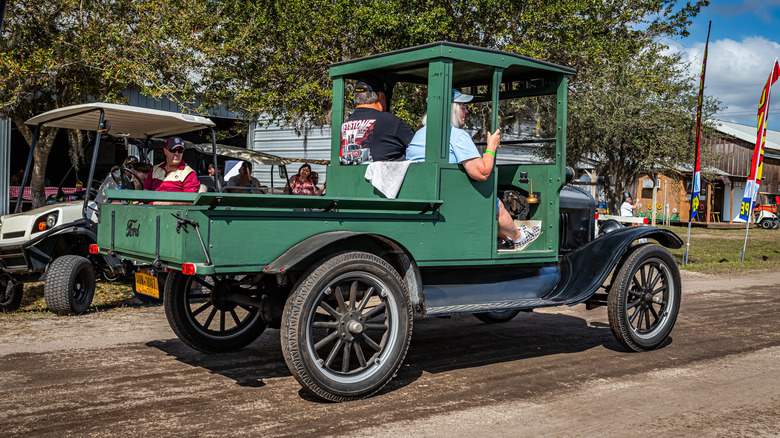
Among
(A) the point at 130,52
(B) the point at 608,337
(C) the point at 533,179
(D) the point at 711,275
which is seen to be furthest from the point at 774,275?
(A) the point at 130,52

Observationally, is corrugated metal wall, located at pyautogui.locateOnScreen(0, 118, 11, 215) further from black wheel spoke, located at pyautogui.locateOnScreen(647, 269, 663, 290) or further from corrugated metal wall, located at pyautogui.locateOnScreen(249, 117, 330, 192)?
black wheel spoke, located at pyautogui.locateOnScreen(647, 269, 663, 290)

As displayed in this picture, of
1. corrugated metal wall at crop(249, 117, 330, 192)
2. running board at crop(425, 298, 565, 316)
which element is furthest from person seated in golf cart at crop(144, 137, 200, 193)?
corrugated metal wall at crop(249, 117, 330, 192)

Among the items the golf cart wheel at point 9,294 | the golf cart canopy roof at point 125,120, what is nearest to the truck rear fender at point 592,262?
the golf cart canopy roof at point 125,120

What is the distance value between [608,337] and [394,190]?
294 centimetres

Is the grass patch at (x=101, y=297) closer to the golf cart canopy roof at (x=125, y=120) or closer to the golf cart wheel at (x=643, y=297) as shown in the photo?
the golf cart canopy roof at (x=125, y=120)

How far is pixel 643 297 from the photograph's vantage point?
6.00 metres

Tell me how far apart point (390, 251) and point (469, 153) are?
0.97 meters

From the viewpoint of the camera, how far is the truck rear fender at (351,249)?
13.6 feet

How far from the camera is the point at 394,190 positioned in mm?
5148

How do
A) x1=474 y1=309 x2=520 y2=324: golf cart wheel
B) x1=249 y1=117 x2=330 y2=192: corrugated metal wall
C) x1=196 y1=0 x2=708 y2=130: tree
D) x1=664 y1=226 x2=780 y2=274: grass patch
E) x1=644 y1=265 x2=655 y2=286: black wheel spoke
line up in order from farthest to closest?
x1=249 y1=117 x2=330 y2=192: corrugated metal wall → x1=664 y1=226 x2=780 y2=274: grass patch → x1=196 y1=0 x2=708 y2=130: tree → x1=474 y1=309 x2=520 y2=324: golf cart wheel → x1=644 y1=265 x2=655 y2=286: black wheel spoke

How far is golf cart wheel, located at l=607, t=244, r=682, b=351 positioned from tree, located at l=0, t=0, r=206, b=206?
6957 millimetres

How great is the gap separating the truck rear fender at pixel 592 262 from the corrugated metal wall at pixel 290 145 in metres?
16.6

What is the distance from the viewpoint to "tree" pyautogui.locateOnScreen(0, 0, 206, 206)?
9.95 meters

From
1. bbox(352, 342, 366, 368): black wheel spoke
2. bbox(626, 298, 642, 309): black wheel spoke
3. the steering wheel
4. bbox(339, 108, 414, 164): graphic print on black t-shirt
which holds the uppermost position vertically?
bbox(339, 108, 414, 164): graphic print on black t-shirt
